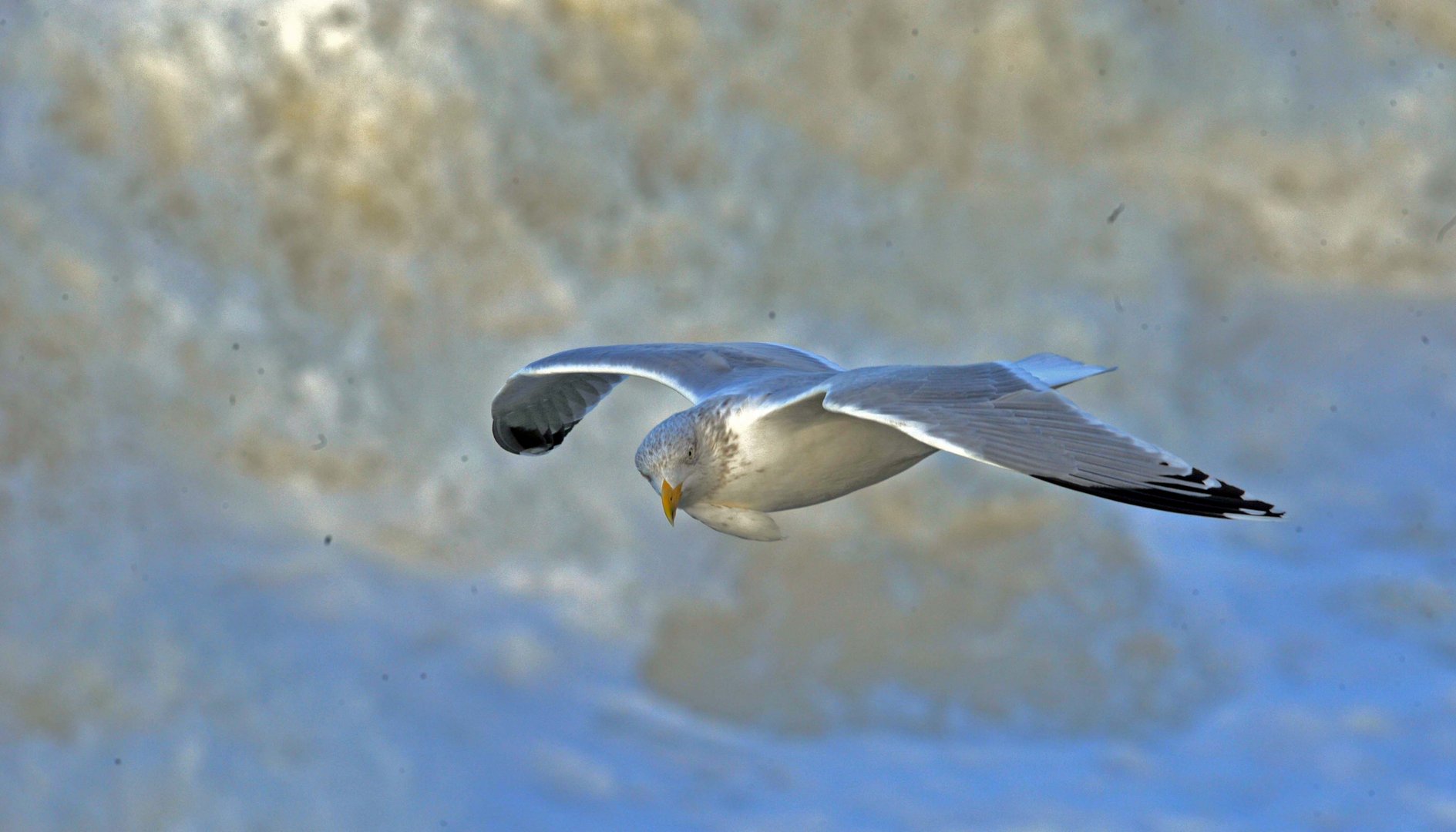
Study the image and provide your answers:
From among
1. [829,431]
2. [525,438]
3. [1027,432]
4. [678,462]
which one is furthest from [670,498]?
[525,438]

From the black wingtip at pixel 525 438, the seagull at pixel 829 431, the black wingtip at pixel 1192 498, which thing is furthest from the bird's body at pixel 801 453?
the black wingtip at pixel 525 438

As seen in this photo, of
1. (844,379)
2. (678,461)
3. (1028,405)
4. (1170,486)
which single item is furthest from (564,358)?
(1170,486)

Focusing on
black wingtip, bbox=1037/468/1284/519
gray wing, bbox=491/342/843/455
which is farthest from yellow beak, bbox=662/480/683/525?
black wingtip, bbox=1037/468/1284/519

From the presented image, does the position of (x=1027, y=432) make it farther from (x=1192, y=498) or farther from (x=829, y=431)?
(x=829, y=431)

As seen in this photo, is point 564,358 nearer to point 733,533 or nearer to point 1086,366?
point 733,533

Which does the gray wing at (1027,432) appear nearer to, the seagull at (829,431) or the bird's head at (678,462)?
the seagull at (829,431)

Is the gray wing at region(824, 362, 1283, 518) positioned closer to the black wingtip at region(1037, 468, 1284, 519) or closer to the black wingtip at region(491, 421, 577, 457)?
the black wingtip at region(1037, 468, 1284, 519)
